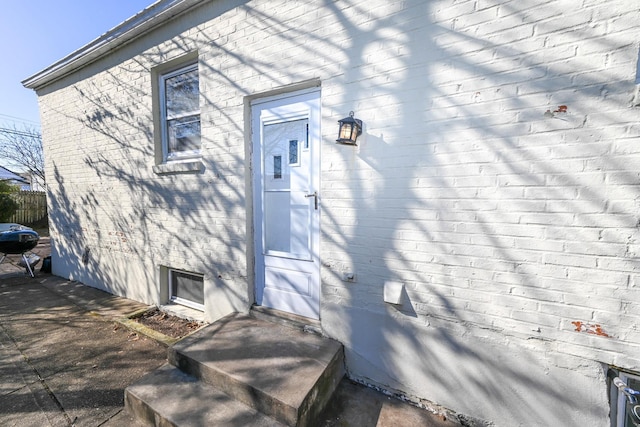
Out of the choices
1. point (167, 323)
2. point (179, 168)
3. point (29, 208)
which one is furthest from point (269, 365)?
point (29, 208)

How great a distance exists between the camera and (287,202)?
2.71m

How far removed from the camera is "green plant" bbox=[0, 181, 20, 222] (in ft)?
33.8

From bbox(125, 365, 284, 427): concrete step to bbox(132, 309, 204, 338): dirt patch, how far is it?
1.10 metres

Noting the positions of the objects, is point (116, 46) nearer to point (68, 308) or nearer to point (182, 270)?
point (182, 270)

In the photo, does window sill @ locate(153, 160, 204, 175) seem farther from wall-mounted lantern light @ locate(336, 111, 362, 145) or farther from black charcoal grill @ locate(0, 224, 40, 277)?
black charcoal grill @ locate(0, 224, 40, 277)

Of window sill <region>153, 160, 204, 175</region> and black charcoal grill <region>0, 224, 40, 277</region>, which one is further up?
window sill <region>153, 160, 204, 175</region>

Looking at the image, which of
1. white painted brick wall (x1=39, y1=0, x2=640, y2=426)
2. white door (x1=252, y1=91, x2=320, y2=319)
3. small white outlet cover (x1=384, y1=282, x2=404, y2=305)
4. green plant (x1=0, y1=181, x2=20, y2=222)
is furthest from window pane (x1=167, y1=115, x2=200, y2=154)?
green plant (x1=0, y1=181, x2=20, y2=222)

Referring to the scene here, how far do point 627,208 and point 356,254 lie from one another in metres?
1.66

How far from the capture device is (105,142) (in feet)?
13.7

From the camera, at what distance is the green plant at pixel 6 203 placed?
33.8 feet

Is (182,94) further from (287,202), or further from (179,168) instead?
(287,202)

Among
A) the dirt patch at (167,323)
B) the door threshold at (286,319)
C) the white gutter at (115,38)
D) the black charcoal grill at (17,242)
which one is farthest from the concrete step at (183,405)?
the black charcoal grill at (17,242)

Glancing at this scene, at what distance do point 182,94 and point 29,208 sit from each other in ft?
46.4

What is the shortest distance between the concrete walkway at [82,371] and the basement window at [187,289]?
0.61 meters
